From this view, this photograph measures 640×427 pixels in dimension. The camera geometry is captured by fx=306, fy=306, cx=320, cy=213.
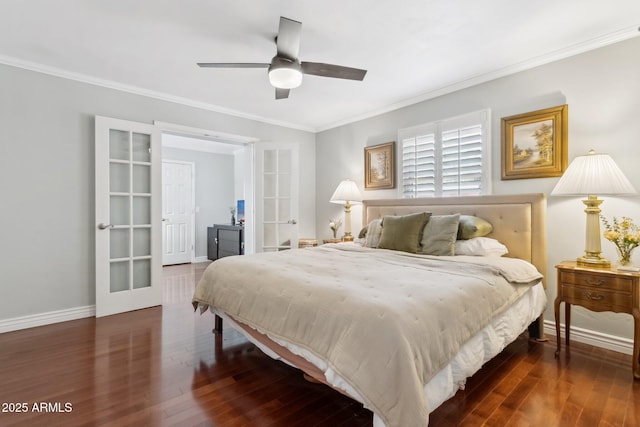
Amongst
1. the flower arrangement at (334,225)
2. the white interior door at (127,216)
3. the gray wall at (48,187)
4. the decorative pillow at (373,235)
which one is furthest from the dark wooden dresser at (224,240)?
the decorative pillow at (373,235)

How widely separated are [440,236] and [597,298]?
3.78 ft

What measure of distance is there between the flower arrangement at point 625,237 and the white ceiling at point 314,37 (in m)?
1.49

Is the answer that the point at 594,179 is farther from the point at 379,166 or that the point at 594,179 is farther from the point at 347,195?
the point at 347,195

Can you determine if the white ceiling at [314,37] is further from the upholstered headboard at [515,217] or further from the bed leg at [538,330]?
the bed leg at [538,330]

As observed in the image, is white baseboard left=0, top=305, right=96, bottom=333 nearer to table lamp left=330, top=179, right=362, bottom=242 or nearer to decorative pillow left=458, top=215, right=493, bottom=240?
table lamp left=330, top=179, right=362, bottom=242

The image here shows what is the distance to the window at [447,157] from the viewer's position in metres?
3.26

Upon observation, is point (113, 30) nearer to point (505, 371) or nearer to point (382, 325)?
point (382, 325)

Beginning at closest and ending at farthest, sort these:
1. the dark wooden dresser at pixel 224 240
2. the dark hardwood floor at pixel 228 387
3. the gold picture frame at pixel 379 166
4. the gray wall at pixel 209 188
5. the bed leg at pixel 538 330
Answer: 1. the dark hardwood floor at pixel 228 387
2. the bed leg at pixel 538 330
3. the gold picture frame at pixel 379 166
4. the dark wooden dresser at pixel 224 240
5. the gray wall at pixel 209 188

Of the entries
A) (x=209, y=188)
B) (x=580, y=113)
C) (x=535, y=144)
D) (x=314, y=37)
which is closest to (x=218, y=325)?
(x=314, y=37)

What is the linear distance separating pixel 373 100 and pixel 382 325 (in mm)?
3320

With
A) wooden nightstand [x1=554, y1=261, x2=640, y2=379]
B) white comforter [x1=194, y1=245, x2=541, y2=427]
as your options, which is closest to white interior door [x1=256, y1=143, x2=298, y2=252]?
white comforter [x1=194, y1=245, x2=541, y2=427]

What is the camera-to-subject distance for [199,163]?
6.87 meters

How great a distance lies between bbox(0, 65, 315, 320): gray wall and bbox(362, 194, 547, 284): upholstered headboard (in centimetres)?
394

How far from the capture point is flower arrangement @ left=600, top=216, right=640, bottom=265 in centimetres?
221
